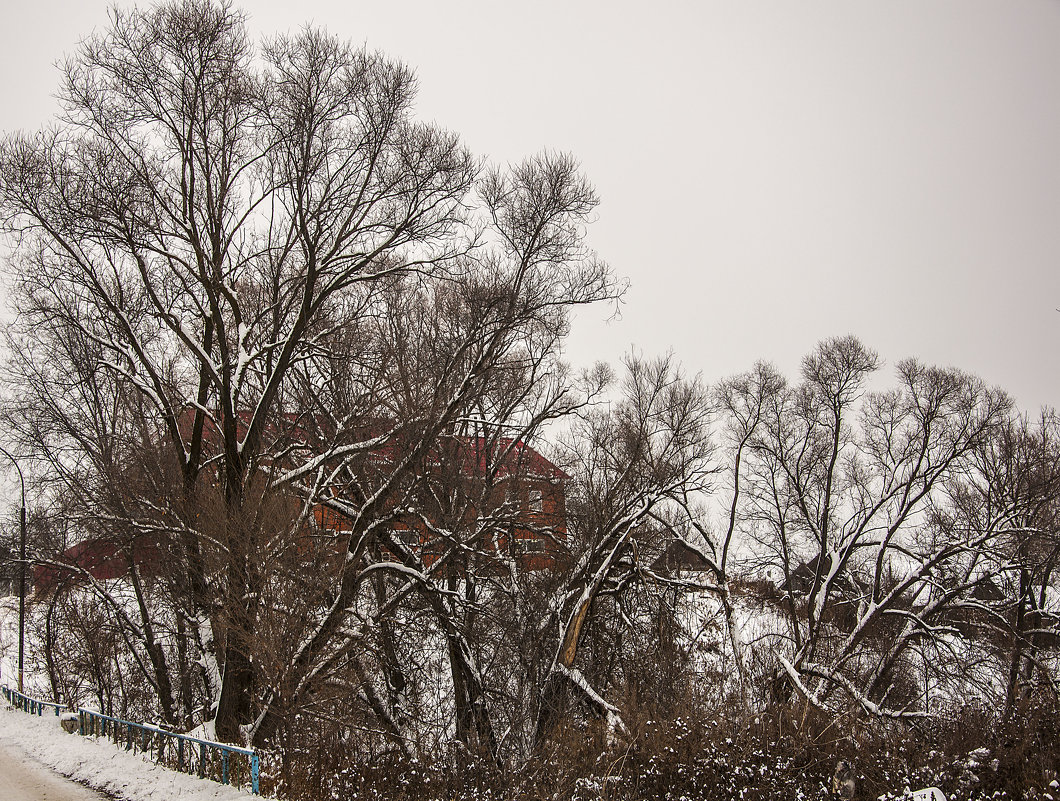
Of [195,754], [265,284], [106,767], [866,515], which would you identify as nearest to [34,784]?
[106,767]

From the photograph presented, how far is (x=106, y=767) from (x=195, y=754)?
2.81 m

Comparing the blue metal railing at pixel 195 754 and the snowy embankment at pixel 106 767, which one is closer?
the blue metal railing at pixel 195 754

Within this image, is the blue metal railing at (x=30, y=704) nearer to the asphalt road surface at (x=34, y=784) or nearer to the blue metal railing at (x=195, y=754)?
the asphalt road surface at (x=34, y=784)

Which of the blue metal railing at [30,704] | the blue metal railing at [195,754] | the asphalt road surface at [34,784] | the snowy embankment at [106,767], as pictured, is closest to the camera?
the blue metal railing at [195,754]

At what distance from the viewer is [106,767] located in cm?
1305

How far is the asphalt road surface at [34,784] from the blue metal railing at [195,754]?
47.2 inches

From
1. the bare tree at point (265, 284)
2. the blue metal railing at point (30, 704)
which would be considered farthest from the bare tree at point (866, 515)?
the blue metal railing at point (30, 704)

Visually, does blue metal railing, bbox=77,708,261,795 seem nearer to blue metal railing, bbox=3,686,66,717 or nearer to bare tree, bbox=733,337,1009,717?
blue metal railing, bbox=3,686,66,717

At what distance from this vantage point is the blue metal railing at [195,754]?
10.3 metres

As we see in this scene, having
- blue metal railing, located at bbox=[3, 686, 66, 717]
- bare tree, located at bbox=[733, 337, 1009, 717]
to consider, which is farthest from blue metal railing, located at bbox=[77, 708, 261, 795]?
bare tree, located at bbox=[733, 337, 1009, 717]

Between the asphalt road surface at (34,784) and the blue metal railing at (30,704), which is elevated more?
the asphalt road surface at (34,784)

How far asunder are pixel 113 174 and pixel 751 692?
16105mm

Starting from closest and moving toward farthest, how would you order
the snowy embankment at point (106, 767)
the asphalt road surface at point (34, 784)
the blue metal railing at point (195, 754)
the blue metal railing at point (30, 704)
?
the blue metal railing at point (195, 754), the snowy embankment at point (106, 767), the asphalt road surface at point (34, 784), the blue metal railing at point (30, 704)

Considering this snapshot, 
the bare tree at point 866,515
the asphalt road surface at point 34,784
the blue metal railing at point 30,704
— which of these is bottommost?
the blue metal railing at point 30,704
